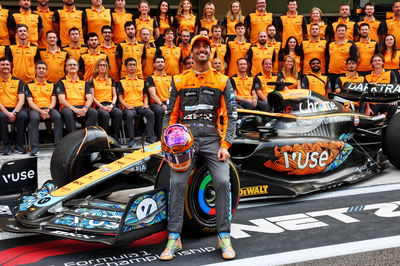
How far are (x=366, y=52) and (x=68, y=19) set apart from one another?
6594 mm

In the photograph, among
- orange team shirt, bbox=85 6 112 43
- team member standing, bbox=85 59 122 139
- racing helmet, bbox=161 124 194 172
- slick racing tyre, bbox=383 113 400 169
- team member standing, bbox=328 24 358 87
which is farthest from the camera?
team member standing, bbox=328 24 358 87

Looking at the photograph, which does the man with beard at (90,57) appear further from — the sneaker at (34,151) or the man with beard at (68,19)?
the sneaker at (34,151)

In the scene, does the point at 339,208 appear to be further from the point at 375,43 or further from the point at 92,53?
the point at 375,43

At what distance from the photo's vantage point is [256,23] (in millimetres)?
12852

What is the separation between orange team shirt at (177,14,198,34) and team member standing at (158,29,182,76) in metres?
0.80

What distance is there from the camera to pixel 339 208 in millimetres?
5977

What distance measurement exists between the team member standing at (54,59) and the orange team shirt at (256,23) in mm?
4515

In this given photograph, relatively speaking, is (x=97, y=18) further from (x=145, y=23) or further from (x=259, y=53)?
(x=259, y=53)

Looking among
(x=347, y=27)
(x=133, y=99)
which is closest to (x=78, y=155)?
(x=133, y=99)

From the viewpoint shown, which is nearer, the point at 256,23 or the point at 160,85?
the point at 160,85

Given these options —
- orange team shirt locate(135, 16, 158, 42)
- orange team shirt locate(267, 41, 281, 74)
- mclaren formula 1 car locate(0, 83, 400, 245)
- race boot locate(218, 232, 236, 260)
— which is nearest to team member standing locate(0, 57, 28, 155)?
orange team shirt locate(135, 16, 158, 42)

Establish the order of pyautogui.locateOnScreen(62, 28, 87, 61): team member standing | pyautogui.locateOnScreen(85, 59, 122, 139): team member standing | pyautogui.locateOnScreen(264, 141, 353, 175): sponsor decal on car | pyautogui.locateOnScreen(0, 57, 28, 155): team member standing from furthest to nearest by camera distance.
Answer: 1. pyautogui.locateOnScreen(62, 28, 87, 61): team member standing
2. pyautogui.locateOnScreen(85, 59, 122, 139): team member standing
3. pyautogui.locateOnScreen(0, 57, 28, 155): team member standing
4. pyautogui.locateOnScreen(264, 141, 353, 175): sponsor decal on car

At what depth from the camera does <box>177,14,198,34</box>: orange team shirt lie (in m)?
12.3

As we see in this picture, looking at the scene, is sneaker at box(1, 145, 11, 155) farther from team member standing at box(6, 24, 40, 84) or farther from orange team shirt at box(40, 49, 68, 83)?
orange team shirt at box(40, 49, 68, 83)
